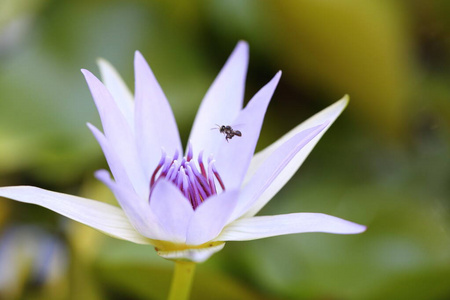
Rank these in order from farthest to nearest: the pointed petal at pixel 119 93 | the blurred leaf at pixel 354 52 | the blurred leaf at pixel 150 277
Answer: the blurred leaf at pixel 354 52, the blurred leaf at pixel 150 277, the pointed petal at pixel 119 93

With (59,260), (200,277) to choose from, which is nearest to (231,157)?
(200,277)

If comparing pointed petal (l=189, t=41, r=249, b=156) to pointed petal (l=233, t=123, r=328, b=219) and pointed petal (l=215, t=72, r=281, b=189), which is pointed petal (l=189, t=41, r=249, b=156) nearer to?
pointed petal (l=215, t=72, r=281, b=189)

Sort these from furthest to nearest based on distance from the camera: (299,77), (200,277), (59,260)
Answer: (299,77) < (59,260) < (200,277)

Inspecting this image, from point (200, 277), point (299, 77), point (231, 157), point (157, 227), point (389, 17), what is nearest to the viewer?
point (157, 227)

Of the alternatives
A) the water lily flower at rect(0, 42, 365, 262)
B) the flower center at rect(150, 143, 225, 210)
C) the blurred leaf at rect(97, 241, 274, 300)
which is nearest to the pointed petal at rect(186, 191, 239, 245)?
the water lily flower at rect(0, 42, 365, 262)

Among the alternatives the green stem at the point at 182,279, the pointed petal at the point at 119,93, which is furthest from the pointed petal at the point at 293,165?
the pointed petal at the point at 119,93

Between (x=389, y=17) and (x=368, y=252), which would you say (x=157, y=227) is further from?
(x=389, y=17)

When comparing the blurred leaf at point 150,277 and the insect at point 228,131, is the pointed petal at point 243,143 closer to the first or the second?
the insect at point 228,131
